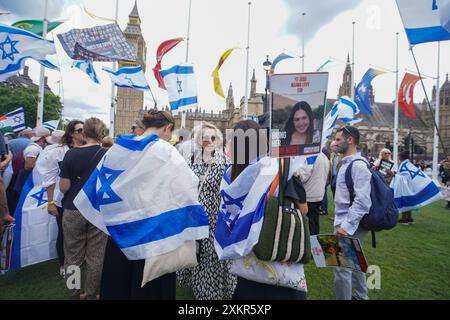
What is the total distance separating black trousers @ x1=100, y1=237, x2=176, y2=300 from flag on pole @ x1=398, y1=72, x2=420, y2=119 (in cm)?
1522

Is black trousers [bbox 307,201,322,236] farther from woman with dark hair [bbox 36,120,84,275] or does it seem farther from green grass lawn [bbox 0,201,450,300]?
woman with dark hair [bbox 36,120,84,275]

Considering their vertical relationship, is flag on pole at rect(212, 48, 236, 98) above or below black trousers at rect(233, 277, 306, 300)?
above

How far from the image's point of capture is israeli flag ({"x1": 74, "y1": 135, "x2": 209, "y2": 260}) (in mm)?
2186

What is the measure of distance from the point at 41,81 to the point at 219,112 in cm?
9310

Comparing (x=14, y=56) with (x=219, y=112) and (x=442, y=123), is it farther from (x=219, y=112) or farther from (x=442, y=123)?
(x=219, y=112)

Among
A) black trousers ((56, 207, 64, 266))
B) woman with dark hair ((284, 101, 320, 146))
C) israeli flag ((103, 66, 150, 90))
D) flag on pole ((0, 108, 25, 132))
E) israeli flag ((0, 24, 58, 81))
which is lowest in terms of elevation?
black trousers ((56, 207, 64, 266))

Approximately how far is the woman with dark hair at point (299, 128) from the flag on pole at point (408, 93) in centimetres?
1457

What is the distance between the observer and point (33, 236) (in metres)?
4.15

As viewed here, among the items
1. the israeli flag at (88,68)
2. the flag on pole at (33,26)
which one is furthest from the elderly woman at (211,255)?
the flag on pole at (33,26)

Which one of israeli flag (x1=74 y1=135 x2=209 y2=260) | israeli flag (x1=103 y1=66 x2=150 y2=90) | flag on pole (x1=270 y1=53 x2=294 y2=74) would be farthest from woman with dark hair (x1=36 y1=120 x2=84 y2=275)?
flag on pole (x1=270 y1=53 x2=294 y2=74)

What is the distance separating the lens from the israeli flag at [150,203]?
219 cm

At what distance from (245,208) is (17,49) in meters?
6.46

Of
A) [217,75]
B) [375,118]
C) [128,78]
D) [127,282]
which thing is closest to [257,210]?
[127,282]

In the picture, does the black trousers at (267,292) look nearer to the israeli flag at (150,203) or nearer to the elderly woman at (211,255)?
the israeli flag at (150,203)
